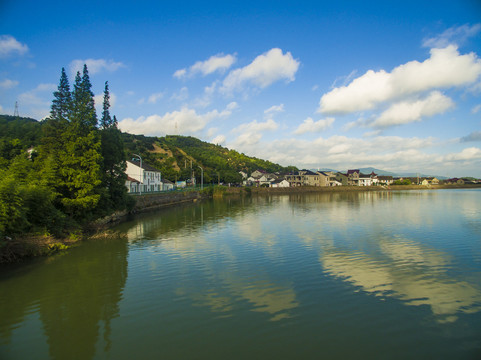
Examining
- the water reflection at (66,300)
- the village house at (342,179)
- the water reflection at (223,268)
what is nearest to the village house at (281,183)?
the village house at (342,179)

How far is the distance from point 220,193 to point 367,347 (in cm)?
7778

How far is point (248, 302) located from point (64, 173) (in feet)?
65.8

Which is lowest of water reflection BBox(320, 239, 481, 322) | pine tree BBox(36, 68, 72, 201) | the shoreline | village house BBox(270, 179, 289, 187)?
water reflection BBox(320, 239, 481, 322)

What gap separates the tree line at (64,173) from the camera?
16766 mm

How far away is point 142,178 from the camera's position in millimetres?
61156

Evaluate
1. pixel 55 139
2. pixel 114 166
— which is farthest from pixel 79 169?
Result: pixel 114 166

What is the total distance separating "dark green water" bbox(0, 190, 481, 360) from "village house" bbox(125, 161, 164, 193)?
39.1 meters

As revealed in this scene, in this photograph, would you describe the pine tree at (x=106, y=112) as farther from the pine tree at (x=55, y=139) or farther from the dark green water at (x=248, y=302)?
the dark green water at (x=248, y=302)

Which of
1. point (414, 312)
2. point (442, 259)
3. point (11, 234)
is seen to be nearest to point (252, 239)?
point (442, 259)

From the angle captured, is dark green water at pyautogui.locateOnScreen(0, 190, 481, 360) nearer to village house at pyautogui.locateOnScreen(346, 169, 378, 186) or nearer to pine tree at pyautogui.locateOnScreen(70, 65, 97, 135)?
pine tree at pyautogui.locateOnScreen(70, 65, 97, 135)

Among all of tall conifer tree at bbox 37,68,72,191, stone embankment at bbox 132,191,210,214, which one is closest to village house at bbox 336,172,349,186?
stone embankment at bbox 132,191,210,214

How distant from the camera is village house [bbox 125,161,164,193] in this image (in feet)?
188

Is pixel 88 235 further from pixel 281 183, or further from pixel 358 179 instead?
pixel 358 179

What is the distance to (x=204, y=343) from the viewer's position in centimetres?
809
